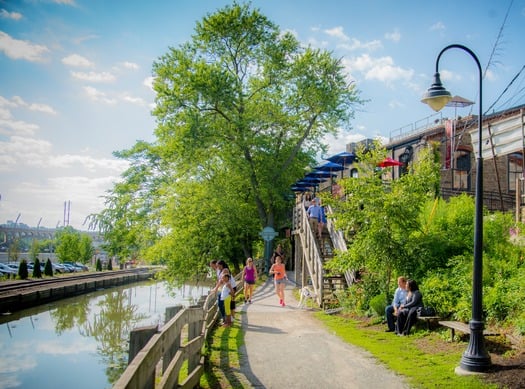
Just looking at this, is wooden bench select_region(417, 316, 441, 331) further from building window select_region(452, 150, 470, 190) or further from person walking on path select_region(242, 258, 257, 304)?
building window select_region(452, 150, 470, 190)

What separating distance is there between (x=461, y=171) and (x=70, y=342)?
23337 mm

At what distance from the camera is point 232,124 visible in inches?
1146

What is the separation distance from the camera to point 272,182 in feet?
103

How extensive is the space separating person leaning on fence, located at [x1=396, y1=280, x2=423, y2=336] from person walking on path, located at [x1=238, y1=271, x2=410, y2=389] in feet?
5.21

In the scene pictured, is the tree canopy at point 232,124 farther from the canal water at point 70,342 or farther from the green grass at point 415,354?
the green grass at point 415,354

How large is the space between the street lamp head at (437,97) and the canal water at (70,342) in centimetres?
1204

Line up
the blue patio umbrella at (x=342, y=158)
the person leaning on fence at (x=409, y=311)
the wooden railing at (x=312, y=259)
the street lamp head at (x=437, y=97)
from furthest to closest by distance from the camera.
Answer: the blue patio umbrella at (x=342, y=158) → the wooden railing at (x=312, y=259) → the person leaning on fence at (x=409, y=311) → the street lamp head at (x=437, y=97)

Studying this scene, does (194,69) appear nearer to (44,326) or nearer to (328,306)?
(44,326)

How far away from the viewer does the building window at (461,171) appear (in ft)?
95.8

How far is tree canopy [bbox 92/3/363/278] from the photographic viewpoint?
1142 inches

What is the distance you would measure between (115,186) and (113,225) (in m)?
3.43

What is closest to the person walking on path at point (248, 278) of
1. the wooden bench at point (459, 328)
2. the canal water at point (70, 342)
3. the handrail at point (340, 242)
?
the handrail at point (340, 242)

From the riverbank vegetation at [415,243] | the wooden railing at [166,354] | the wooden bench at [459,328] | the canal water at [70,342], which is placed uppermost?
the riverbank vegetation at [415,243]

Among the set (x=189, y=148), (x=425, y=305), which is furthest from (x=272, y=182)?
(x=425, y=305)
